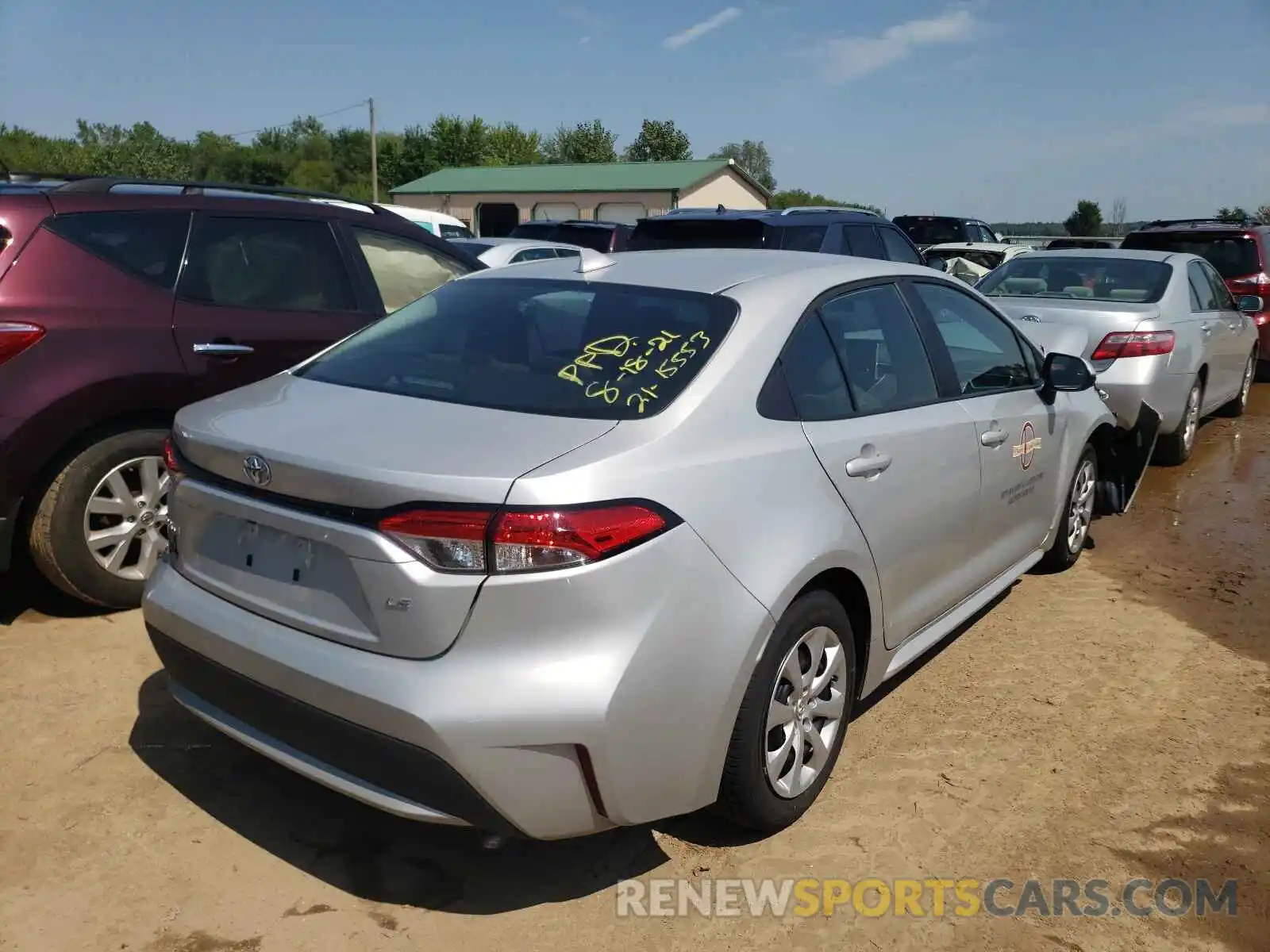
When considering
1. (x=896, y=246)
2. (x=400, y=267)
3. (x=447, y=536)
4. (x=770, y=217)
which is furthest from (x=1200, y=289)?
(x=447, y=536)

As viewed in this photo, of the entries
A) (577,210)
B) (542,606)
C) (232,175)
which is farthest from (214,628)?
(232,175)

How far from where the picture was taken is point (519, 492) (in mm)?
2305

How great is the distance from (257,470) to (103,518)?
2157mm

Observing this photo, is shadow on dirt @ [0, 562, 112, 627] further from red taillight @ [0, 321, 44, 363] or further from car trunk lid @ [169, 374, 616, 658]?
car trunk lid @ [169, 374, 616, 658]

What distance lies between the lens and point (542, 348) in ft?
10.2

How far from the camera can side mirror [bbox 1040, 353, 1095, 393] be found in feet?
14.9

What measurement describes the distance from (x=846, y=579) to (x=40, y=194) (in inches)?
138

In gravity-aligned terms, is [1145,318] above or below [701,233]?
below

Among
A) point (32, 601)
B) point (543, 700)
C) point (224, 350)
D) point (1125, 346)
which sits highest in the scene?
point (224, 350)

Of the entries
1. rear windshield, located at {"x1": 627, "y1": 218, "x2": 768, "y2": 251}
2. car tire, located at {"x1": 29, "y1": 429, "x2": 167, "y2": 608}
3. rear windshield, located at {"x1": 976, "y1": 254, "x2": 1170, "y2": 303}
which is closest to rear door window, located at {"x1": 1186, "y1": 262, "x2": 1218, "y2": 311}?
rear windshield, located at {"x1": 976, "y1": 254, "x2": 1170, "y2": 303}

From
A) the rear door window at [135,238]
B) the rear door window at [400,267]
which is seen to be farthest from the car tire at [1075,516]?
the rear door window at [135,238]

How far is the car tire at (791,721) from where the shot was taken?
2.73 m

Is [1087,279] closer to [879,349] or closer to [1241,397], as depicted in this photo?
[1241,397]

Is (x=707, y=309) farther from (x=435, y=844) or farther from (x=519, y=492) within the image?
(x=435, y=844)
